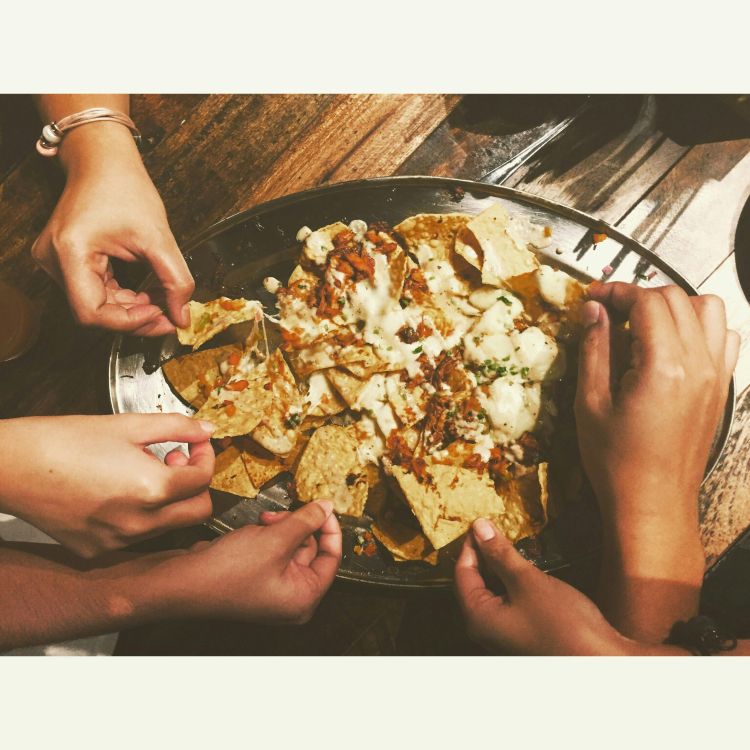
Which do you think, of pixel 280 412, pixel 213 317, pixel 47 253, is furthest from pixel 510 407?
pixel 47 253

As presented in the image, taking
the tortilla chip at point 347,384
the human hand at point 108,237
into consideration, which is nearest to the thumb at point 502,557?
the tortilla chip at point 347,384

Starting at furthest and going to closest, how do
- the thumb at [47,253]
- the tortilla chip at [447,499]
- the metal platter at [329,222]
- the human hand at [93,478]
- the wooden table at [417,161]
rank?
the wooden table at [417,161] → the metal platter at [329,222] → the tortilla chip at [447,499] → the thumb at [47,253] → the human hand at [93,478]

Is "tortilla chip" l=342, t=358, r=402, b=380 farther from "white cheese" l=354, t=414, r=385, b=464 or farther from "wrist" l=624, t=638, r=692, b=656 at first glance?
"wrist" l=624, t=638, r=692, b=656

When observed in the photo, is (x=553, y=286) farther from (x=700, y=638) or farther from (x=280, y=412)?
(x=700, y=638)

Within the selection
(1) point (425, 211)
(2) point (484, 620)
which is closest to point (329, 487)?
(2) point (484, 620)

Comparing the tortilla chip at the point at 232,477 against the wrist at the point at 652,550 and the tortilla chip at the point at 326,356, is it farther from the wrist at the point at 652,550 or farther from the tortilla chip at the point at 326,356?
the wrist at the point at 652,550
